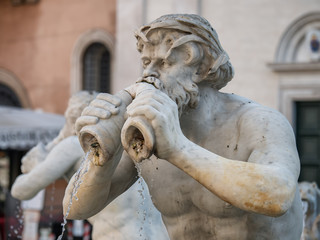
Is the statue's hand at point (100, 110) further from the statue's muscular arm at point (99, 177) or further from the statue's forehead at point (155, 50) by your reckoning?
the statue's forehead at point (155, 50)

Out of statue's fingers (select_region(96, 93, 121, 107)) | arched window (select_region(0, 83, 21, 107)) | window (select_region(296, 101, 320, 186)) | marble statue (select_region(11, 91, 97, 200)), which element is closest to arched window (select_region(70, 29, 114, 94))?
arched window (select_region(0, 83, 21, 107))

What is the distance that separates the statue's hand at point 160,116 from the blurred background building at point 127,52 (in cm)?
841

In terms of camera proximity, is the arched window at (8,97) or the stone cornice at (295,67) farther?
the arched window at (8,97)

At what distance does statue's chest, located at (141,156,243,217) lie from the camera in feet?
12.1

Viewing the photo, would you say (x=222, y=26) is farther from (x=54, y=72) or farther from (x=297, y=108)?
(x=54, y=72)

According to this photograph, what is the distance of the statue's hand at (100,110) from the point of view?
3320 millimetres

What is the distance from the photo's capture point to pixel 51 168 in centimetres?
603

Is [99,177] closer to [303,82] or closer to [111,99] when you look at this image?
[111,99]

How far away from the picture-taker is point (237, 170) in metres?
3.21

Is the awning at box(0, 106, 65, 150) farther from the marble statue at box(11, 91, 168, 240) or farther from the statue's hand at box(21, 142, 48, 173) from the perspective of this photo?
the marble statue at box(11, 91, 168, 240)

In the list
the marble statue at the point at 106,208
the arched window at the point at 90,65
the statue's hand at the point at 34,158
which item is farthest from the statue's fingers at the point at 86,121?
the arched window at the point at 90,65

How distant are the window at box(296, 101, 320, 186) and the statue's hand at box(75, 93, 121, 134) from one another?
1248cm

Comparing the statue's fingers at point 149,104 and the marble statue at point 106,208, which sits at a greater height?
the statue's fingers at point 149,104

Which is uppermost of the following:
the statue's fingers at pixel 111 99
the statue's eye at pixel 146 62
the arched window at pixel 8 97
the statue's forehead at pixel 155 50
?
the statue's forehead at pixel 155 50
